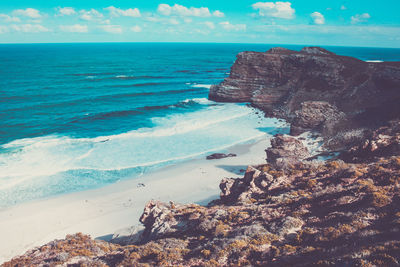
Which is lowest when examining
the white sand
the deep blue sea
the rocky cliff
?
the white sand

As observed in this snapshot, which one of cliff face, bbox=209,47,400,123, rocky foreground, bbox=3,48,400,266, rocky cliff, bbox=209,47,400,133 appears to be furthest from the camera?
cliff face, bbox=209,47,400,123

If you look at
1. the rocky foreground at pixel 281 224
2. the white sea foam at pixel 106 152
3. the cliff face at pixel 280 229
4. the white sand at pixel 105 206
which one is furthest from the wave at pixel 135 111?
the cliff face at pixel 280 229

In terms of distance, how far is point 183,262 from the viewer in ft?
33.7

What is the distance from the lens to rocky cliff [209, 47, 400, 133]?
1487 inches

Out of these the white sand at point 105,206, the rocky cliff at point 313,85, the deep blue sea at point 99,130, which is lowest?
the white sand at point 105,206

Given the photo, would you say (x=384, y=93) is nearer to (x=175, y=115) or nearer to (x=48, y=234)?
(x=175, y=115)

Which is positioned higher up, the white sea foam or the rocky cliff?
the rocky cliff

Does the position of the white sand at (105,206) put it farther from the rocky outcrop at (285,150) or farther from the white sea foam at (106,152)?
the rocky outcrop at (285,150)

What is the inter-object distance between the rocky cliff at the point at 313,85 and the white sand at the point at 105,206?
778 inches

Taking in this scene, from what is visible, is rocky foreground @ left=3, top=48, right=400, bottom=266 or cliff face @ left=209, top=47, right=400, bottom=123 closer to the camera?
rocky foreground @ left=3, top=48, right=400, bottom=266

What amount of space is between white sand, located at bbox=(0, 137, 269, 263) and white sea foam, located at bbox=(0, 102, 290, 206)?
2266 mm

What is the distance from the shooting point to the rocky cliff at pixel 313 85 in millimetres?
37781

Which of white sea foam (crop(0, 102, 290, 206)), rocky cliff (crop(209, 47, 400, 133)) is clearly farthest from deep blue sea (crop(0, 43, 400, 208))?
rocky cliff (crop(209, 47, 400, 133))

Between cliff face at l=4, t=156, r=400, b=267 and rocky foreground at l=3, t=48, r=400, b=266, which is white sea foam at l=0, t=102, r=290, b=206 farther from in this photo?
cliff face at l=4, t=156, r=400, b=267
